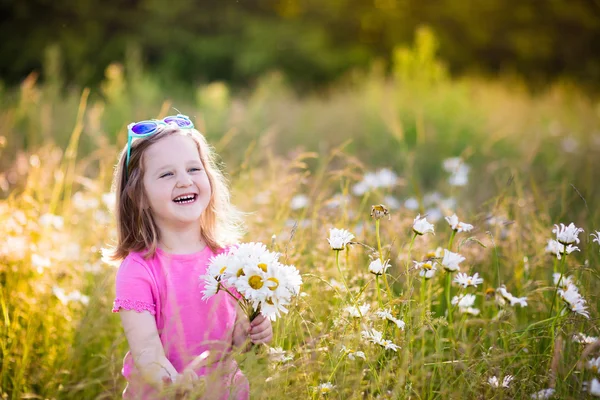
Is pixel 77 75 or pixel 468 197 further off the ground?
pixel 77 75

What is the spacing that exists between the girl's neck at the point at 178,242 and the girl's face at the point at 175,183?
0.02m

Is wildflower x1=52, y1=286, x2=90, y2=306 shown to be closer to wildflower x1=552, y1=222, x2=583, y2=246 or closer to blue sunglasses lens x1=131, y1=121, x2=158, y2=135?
blue sunglasses lens x1=131, y1=121, x2=158, y2=135

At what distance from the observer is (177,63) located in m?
15.3

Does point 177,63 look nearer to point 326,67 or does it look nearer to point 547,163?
point 326,67

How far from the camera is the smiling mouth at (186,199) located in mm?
1859

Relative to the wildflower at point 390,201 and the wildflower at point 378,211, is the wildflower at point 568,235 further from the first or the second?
the wildflower at point 390,201

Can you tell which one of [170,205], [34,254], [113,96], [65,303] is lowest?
[65,303]

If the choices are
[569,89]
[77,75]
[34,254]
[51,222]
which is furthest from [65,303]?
[77,75]

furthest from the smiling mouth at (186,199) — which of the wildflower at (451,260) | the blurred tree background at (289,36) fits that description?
the blurred tree background at (289,36)

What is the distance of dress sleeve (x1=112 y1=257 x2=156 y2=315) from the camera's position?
1712 millimetres

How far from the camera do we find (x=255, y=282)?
4.70ft

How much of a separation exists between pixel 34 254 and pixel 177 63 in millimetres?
13493

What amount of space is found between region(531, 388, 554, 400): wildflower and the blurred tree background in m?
12.9

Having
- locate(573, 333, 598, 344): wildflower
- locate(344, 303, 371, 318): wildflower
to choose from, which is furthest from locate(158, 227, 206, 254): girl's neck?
locate(573, 333, 598, 344): wildflower
